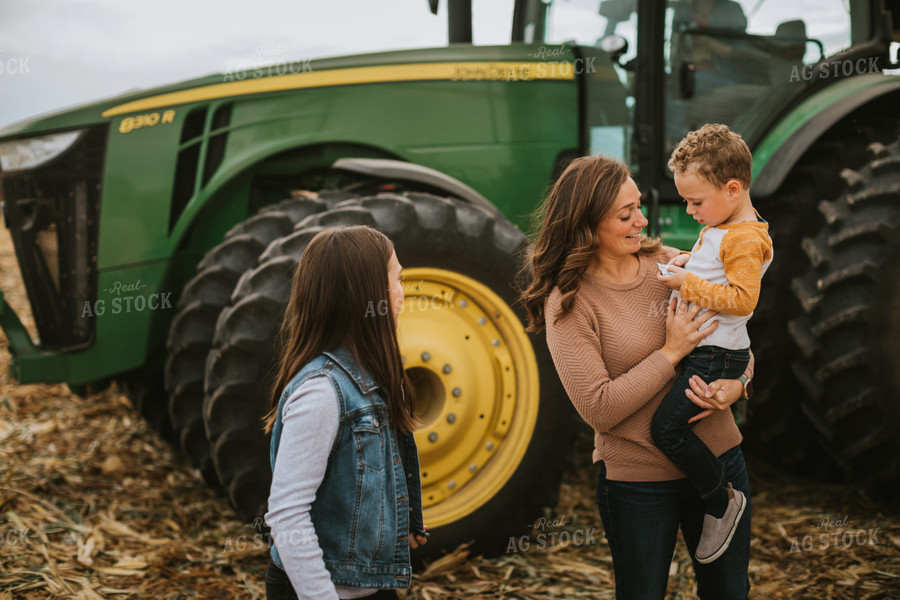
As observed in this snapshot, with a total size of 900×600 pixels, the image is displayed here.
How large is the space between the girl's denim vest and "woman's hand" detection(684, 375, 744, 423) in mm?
684

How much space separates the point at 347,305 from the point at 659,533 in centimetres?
90

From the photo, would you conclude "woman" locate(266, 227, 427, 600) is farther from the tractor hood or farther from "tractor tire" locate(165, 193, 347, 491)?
the tractor hood

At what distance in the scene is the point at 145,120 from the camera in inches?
130

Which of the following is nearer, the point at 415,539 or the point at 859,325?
the point at 415,539

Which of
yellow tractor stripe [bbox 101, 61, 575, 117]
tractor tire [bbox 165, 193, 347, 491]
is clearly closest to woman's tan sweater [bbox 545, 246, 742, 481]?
tractor tire [bbox 165, 193, 347, 491]

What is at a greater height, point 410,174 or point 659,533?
point 410,174

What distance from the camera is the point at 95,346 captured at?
326 centimetres

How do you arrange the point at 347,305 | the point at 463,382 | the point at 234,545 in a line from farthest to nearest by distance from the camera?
the point at 234,545 → the point at 463,382 → the point at 347,305

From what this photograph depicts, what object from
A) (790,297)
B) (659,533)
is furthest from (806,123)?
(659,533)

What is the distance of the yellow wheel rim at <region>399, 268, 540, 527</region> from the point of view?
2766 millimetres

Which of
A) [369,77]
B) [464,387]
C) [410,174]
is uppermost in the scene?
[369,77]

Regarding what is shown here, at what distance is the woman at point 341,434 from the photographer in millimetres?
1378

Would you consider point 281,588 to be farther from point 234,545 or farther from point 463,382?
point 234,545

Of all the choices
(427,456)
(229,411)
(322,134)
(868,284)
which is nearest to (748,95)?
(868,284)
